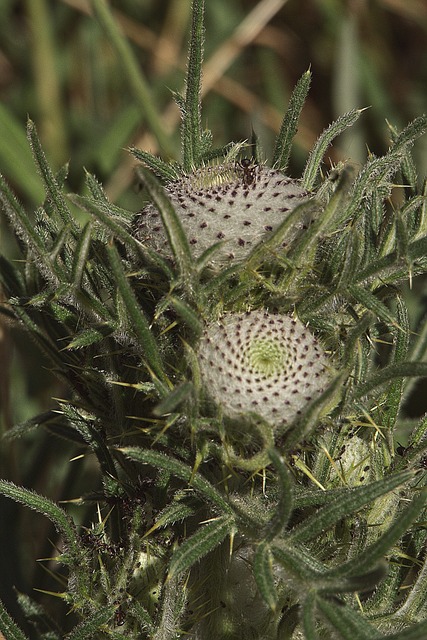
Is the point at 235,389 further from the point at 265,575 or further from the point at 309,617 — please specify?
the point at 309,617

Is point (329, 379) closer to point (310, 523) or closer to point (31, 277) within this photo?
point (310, 523)

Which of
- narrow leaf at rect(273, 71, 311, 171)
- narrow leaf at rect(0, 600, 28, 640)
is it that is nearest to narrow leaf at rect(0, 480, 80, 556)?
narrow leaf at rect(0, 600, 28, 640)

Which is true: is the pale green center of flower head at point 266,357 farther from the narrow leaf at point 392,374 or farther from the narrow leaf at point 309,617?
the narrow leaf at point 309,617

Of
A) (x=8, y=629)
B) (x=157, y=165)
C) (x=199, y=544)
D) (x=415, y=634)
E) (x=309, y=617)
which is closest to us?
(x=415, y=634)

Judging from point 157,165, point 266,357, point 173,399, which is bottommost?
point 173,399

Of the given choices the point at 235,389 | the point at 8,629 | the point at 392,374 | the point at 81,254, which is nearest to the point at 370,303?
the point at 392,374

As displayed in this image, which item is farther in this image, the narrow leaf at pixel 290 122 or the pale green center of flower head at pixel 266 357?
the narrow leaf at pixel 290 122

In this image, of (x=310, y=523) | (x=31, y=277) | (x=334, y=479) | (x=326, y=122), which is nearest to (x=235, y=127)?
(x=326, y=122)

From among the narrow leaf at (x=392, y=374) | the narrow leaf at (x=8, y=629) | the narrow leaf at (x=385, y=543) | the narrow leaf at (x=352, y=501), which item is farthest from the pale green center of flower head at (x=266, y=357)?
the narrow leaf at (x=8, y=629)
